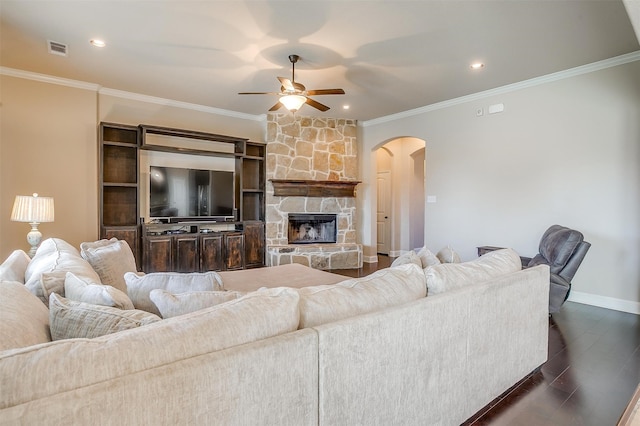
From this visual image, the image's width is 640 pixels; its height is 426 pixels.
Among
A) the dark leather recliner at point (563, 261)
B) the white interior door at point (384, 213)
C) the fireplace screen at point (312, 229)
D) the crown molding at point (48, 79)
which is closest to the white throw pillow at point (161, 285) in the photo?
the dark leather recliner at point (563, 261)

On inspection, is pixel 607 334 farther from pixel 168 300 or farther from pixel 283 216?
pixel 283 216

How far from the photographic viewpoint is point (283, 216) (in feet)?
20.8

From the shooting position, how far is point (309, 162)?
6.46 m

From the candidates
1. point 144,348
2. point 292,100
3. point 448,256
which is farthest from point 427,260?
point 292,100

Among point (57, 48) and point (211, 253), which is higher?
point (57, 48)

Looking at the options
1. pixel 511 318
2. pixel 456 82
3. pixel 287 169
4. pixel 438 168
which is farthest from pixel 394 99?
pixel 511 318

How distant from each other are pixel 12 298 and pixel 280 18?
9.19 feet

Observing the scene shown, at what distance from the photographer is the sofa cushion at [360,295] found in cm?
131

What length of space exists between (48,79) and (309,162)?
3982 mm

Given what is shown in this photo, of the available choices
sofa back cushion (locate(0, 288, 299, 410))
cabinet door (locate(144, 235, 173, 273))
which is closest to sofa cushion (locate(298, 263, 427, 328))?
sofa back cushion (locate(0, 288, 299, 410))

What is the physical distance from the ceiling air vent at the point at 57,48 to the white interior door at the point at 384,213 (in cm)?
634

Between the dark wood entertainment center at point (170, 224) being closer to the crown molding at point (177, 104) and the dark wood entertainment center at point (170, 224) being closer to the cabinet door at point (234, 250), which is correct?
the cabinet door at point (234, 250)

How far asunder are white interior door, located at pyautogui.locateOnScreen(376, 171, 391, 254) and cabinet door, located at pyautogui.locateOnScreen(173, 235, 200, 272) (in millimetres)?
4451

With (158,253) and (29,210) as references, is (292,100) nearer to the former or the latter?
(29,210)
